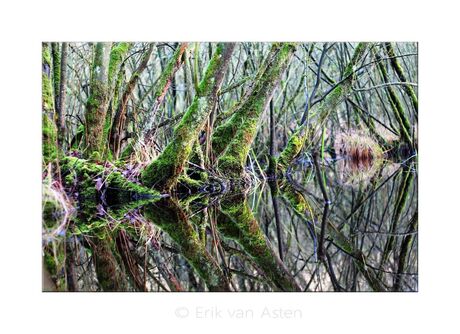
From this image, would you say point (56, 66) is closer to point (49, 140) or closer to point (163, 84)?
point (49, 140)

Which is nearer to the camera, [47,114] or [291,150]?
[47,114]

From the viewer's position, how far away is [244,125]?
13.5 ft

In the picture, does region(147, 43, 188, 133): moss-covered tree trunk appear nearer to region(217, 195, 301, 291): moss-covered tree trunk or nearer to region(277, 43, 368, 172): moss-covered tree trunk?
region(217, 195, 301, 291): moss-covered tree trunk

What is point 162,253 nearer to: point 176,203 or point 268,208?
point 176,203

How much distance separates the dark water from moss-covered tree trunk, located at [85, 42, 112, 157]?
1.27 feet

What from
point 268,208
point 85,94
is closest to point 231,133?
point 268,208

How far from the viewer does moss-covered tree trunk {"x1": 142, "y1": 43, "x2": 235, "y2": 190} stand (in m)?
3.75

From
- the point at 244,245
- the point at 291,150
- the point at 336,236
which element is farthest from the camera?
the point at 291,150

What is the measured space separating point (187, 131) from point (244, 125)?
0.49m

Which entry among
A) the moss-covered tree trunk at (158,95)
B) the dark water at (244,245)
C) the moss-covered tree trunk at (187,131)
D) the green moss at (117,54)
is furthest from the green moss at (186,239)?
the green moss at (117,54)

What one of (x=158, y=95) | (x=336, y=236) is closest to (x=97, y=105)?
(x=158, y=95)

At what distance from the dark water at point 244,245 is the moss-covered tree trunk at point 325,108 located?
1.84ft
